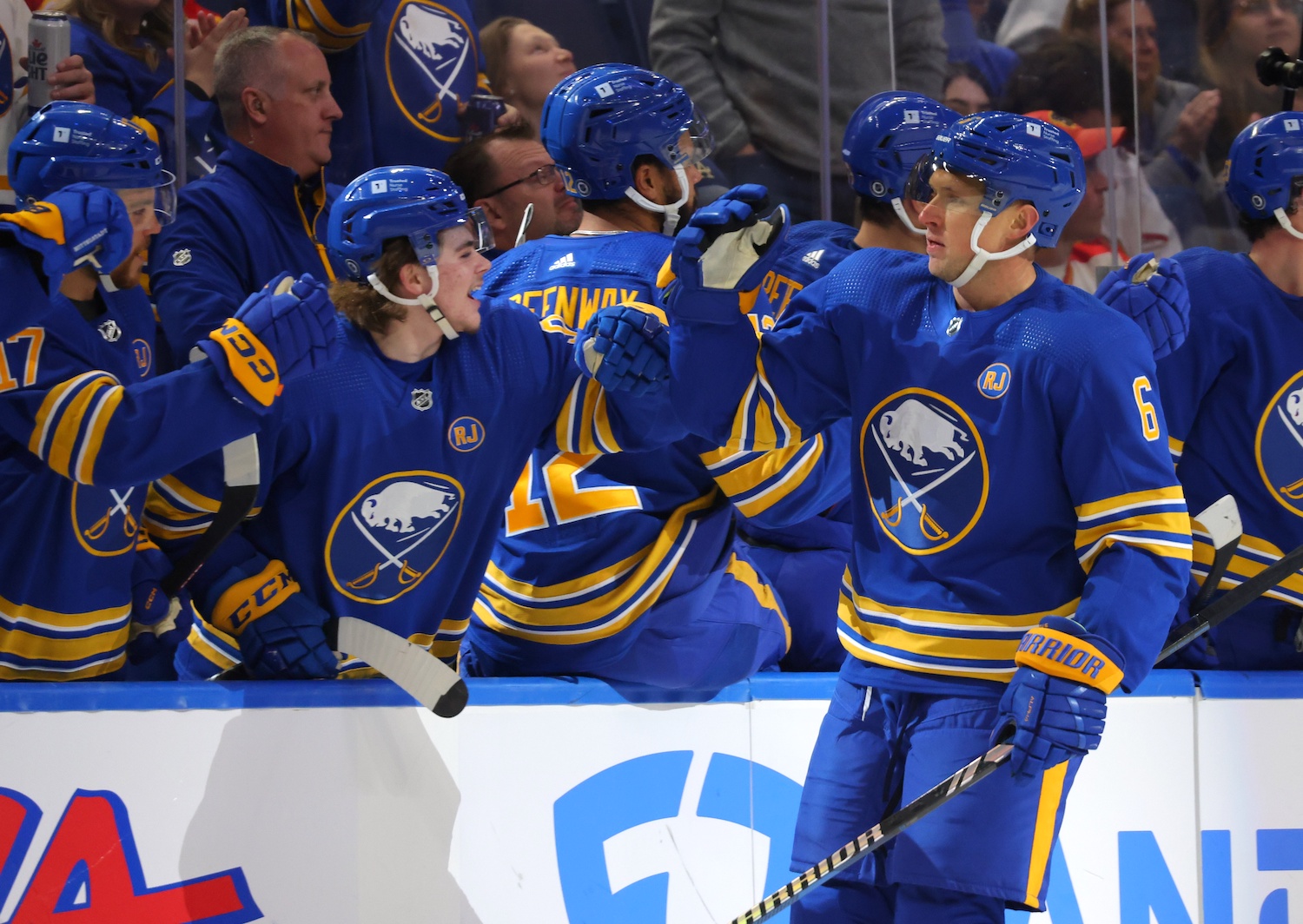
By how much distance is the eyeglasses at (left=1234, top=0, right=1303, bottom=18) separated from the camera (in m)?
4.67

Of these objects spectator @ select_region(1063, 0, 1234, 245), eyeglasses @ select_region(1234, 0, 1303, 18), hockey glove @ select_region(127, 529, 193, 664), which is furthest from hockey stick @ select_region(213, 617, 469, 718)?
eyeglasses @ select_region(1234, 0, 1303, 18)

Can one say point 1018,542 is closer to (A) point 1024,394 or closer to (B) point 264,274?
(A) point 1024,394

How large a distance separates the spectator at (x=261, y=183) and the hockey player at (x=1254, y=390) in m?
1.84

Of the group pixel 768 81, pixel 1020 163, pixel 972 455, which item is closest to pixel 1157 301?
pixel 1020 163

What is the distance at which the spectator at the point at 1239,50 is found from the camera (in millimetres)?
4609

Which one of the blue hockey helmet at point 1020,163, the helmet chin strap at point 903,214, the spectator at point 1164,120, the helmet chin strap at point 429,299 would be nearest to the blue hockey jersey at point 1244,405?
the helmet chin strap at point 903,214

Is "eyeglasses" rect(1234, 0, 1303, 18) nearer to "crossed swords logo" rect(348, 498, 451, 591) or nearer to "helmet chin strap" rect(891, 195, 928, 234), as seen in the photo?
"helmet chin strap" rect(891, 195, 928, 234)

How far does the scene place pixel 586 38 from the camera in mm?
3928

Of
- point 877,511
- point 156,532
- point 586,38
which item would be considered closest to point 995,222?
point 877,511

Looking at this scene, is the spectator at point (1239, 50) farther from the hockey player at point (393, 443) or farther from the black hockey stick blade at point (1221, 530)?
the hockey player at point (393, 443)

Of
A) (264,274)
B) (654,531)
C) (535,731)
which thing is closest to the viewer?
(535,731)

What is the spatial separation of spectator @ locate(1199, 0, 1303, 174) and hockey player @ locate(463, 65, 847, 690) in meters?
2.47

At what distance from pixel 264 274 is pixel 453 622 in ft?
3.44

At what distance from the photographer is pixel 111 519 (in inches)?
98.2
